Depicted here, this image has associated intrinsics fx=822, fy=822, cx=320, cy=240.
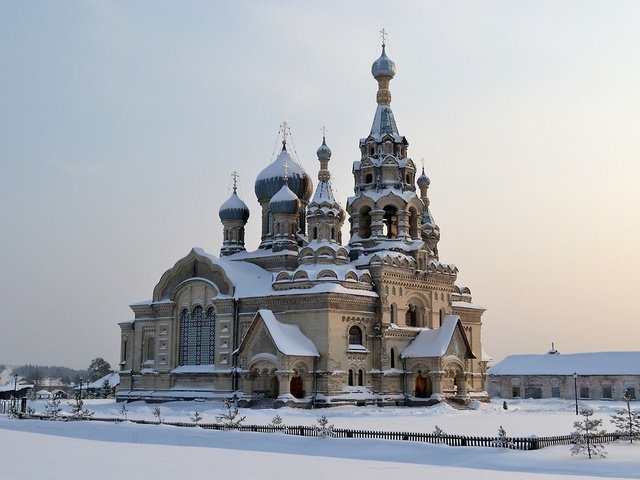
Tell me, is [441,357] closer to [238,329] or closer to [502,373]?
[238,329]

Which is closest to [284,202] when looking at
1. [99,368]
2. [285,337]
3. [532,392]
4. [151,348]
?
[285,337]

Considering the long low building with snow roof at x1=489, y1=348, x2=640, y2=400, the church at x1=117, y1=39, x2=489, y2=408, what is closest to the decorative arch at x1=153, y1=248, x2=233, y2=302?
the church at x1=117, y1=39, x2=489, y2=408

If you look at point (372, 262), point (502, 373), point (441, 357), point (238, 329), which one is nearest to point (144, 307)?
point (238, 329)

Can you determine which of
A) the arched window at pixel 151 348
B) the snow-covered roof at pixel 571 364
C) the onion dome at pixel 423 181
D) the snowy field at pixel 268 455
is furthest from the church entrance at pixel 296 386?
the snow-covered roof at pixel 571 364

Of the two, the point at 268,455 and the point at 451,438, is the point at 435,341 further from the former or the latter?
the point at 268,455

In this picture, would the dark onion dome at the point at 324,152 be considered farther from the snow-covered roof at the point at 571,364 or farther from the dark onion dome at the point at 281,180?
the snow-covered roof at the point at 571,364

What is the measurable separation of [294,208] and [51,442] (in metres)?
28.7

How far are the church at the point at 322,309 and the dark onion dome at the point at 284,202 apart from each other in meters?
0.07

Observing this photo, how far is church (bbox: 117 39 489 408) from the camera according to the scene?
139 feet

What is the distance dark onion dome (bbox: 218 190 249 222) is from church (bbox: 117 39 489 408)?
5.54ft

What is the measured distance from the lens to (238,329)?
150 feet

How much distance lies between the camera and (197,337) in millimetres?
48094

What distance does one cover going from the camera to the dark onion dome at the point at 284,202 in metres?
50.7

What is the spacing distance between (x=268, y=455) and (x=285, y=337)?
21.0m
